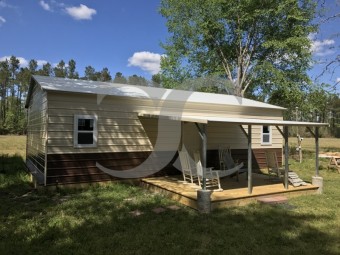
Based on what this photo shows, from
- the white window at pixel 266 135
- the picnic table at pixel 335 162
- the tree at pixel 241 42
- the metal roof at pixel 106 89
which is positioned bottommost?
the picnic table at pixel 335 162

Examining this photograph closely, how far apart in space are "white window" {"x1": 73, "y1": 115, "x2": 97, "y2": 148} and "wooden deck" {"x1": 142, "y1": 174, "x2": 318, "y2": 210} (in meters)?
2.12

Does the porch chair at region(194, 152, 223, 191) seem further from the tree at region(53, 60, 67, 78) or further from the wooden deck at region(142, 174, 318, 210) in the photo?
the tree at region(53, 60, 67, 78)

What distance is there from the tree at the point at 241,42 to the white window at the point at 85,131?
1460 centimetres

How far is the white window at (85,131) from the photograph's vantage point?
28.8 feet

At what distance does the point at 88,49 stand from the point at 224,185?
19488 mm

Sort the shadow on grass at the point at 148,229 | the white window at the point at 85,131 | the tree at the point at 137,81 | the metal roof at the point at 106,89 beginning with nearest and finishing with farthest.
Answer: the shadow on grass at the point at 148,229, the white window at the point at 85,131, the metal roof at the point at 106,89, the tree at the point at 137,81

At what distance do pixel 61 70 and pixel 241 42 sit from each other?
44178 mm

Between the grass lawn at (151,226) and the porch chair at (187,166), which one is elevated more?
the porch chair at (187,166)

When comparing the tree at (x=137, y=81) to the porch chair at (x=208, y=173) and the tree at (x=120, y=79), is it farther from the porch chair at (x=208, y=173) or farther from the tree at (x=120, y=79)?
the porch chair at (x=208, y=173)

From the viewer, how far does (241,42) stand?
21.9 metres

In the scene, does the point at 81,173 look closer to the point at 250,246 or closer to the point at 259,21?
the point at 250,246

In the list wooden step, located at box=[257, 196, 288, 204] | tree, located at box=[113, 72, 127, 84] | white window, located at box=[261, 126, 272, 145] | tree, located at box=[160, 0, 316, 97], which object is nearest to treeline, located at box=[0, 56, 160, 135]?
tree, located at box=[113, 72, 127, 84]

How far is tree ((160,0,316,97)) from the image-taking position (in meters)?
20.6

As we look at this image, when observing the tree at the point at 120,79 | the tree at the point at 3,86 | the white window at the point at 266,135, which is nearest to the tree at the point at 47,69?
the tree at the point at 3,86
